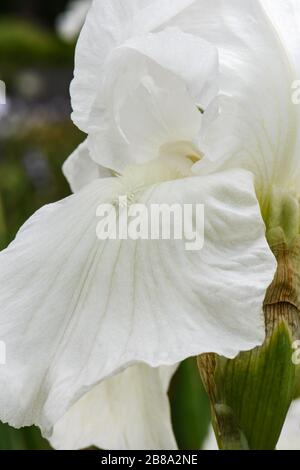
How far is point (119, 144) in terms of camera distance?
0.95 meters

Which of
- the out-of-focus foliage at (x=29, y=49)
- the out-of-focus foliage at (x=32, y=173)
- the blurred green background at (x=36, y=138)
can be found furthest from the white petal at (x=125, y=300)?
the out-of-focus foliage at (x=29, y=49)

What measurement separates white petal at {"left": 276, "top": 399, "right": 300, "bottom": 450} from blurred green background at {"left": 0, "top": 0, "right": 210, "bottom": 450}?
0.46m

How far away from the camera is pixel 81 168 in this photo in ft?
3.67

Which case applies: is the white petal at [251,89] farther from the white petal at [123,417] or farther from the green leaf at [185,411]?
the green leaf at [185,411]

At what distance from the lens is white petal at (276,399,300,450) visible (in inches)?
49.4

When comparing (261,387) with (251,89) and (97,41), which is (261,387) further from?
(97,41)

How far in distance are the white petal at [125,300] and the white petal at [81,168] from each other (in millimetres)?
246

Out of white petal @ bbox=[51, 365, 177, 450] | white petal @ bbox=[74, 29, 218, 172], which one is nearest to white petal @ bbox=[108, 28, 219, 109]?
white petal @ bbox=[74, 29, 218, 172]

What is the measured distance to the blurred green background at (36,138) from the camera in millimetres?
1754

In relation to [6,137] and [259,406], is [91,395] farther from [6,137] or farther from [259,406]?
[6,137]

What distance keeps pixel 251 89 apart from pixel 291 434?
60cm

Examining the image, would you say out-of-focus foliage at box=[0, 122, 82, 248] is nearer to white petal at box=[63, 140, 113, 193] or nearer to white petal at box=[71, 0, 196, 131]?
white petal at box=[63, 140, 113, 193]

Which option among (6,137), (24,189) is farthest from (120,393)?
(6,137)

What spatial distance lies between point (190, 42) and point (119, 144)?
0.47 ft
